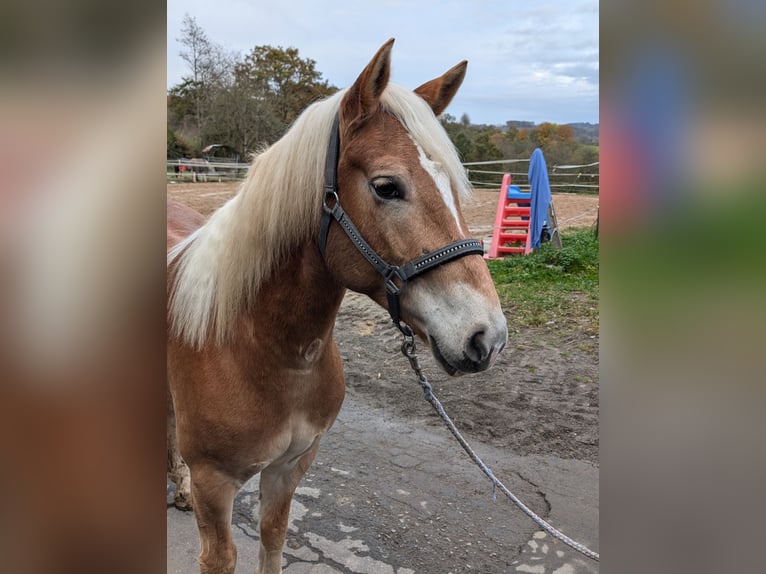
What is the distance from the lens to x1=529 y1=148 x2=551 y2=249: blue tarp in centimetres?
820

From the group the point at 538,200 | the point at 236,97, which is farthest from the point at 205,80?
the point at 538,200

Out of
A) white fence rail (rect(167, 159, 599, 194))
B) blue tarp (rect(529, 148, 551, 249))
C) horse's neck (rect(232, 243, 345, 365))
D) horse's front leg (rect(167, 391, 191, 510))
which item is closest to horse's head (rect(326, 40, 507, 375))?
horse's neck (rect(232, 243, 345, 365))

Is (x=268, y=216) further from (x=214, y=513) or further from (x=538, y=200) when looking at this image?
(x=538, y=200)

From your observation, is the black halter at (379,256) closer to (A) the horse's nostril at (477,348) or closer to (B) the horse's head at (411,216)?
(B) the horse's head at (411,216)

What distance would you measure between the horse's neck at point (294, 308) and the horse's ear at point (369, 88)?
413 mm

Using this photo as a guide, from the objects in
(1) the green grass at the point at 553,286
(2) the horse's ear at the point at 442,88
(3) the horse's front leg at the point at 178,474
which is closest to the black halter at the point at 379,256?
(2) the horse's ear at the point at 442,88

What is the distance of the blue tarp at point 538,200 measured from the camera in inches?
323

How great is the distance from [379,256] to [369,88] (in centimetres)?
46

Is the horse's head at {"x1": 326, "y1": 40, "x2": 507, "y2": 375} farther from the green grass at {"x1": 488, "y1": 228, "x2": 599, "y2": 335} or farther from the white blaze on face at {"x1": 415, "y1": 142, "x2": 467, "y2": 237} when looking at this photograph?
the green grass at {"x1": 488, "y1": 228, "x2": 599, "y2": 335}

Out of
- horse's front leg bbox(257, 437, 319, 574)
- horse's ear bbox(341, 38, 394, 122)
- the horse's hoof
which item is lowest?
the horse's hoof

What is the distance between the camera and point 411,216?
1379 mm
